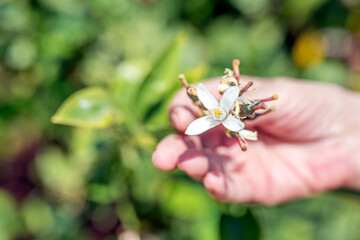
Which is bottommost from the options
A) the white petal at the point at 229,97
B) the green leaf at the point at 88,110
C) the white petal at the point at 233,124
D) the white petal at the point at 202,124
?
the white petal at the point at 233,124

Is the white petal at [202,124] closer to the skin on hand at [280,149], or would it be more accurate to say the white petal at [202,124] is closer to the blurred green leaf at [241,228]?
the skin on hand at [280,149]

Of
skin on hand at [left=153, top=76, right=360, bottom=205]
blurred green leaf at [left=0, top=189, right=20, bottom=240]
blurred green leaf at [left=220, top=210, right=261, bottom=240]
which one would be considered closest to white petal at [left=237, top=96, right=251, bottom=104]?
skin on hand at [left=153, top=76, right=360, bottom=205]

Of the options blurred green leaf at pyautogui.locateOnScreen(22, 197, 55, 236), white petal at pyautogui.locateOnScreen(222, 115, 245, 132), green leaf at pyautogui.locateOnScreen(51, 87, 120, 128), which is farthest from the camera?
blurred green leaf at pyautogui.locateOnScreen(22, 197, 55, 236)

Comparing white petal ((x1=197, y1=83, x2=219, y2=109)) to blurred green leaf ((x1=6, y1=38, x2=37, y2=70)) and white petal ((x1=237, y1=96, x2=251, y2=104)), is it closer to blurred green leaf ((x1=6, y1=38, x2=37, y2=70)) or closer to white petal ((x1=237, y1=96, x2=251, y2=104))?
white petal ((x1=237, y1=96, x2=251, y2=104))

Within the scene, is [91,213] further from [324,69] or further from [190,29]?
[324,69]

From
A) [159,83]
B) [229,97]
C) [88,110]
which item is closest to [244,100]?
[229,97]

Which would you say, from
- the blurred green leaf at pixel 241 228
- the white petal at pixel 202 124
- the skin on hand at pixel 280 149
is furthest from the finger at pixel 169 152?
the blurred green leaf at pixel 241 228
